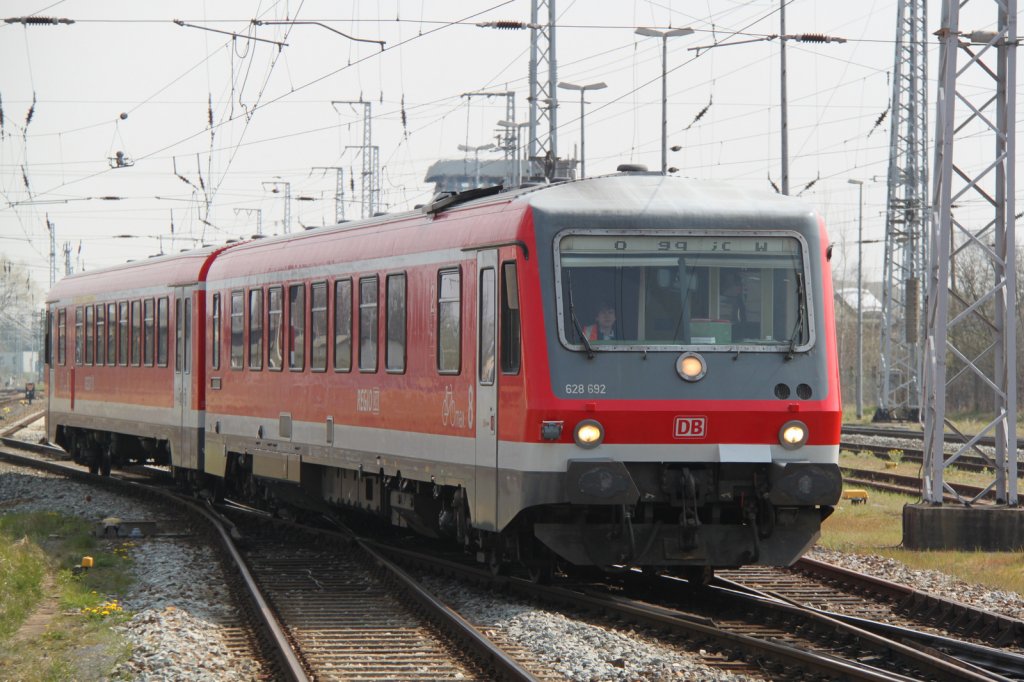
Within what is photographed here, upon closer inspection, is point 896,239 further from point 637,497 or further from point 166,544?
point 637,497

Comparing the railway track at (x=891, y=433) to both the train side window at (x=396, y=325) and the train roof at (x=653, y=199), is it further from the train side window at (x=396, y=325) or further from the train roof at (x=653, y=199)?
the train roof at (x=653, y=199)

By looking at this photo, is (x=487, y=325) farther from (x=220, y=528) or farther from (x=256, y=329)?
(x=256, y=329)

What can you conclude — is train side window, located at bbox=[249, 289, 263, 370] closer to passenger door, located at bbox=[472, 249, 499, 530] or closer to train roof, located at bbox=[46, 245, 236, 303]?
train roof, located at bbox=[46, 245, 236, 303]

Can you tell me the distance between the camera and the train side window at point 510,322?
11.5 meters

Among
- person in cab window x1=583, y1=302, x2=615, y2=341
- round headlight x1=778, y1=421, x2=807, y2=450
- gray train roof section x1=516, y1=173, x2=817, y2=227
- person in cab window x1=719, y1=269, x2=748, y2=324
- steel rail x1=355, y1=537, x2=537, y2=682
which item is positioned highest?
gray train roof section x1=516, y1=173, x2=817, y2=227

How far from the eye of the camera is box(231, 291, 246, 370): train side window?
60.1ft

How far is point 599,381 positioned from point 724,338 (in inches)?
42.0

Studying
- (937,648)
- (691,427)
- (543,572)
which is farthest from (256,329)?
(937,648)

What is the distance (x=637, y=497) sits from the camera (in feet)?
36.7

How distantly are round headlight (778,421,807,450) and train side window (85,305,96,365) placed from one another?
1653cm

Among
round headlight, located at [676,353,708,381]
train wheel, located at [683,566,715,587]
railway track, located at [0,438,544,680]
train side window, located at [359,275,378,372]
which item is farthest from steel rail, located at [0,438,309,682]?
round headlight, located at [676,353,708,381]

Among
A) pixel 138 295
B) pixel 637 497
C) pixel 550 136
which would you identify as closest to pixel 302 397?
pixel 637 497

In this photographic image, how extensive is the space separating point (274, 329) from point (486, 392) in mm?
5755

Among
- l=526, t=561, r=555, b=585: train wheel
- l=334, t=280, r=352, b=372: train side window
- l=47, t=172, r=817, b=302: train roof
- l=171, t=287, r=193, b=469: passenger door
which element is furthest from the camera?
l=171, t=287, r=193, b=469: passenger door
